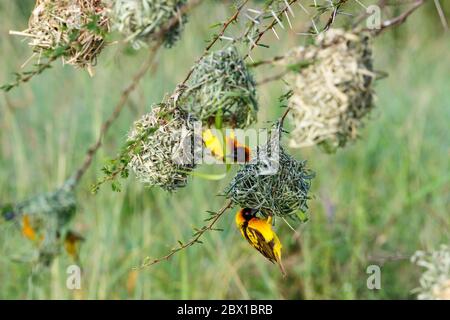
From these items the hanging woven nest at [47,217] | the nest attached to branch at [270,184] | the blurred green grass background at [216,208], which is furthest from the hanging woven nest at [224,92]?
the blurred green grass background at [216,208]

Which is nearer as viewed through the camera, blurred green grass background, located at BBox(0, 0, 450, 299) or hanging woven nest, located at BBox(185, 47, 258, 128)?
hanging woven nest, located at BBox(185, 47, 258, 128)

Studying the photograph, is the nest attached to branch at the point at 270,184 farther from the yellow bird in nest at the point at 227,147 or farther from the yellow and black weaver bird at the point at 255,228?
the yellow and black weaver bird at the point at 255,228

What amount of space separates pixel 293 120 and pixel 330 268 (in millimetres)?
3018

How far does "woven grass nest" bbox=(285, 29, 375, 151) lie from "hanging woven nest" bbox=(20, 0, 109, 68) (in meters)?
0.78

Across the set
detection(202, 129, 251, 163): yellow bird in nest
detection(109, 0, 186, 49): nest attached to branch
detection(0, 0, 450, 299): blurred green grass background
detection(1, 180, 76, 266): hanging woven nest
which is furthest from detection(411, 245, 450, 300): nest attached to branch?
detection(1, 180, 76, 266): hanging woven nest

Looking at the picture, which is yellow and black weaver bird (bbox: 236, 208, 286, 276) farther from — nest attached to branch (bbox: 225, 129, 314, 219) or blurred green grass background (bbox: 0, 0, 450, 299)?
blurred green grass background (bbox: 0, 0, 450, 299)

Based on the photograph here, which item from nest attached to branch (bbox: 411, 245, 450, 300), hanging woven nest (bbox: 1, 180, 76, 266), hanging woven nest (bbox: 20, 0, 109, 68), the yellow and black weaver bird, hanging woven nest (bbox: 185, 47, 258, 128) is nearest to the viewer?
hanging woven nest (bbox: 185, 47, 258, 128)

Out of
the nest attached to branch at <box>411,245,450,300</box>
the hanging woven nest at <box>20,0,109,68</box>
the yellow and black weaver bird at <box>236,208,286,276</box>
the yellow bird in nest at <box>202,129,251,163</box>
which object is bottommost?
the nest attached to branch at <box>411,245,450,300</box>

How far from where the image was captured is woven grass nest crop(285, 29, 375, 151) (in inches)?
91.9

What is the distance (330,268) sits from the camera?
535 cm

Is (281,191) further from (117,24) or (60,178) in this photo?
(60,178)

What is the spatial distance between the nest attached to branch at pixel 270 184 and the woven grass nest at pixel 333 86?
462mm
